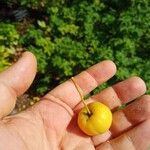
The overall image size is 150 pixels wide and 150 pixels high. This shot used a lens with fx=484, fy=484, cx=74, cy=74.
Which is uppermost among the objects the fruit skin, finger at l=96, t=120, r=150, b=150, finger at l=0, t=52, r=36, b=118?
finger at l=0, t=52, r=36, b=118

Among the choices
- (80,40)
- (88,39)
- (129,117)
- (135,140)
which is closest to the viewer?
(135,140)

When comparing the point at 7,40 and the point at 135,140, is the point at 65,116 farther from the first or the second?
the point at 7,40

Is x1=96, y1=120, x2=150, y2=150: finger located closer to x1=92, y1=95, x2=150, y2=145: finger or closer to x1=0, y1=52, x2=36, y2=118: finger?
x1=92, y1=95, x2=150, y2=145: finger

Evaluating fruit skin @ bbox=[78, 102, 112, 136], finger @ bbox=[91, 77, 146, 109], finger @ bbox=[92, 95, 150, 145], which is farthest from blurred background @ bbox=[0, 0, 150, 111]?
fruit skin @ bbox=[78, 102, 112, 136]

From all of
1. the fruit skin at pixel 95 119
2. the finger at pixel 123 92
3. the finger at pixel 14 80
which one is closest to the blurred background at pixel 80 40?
the finger at pixel 123 92

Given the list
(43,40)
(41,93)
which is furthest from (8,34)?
(41,93)

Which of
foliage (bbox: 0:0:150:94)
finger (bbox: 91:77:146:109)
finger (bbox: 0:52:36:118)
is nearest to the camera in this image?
finger (bbox: 0:52:36:118)

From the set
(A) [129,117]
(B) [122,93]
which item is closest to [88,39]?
(B) [122,93]
